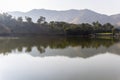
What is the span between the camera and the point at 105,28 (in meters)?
81.3

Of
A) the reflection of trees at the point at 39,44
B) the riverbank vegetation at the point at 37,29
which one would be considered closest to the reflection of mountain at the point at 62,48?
the reflection of trees at the point at 39,44

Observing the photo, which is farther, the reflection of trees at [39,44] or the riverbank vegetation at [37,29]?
the riverbank vegetation at [37,29]

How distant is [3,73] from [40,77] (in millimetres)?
2174

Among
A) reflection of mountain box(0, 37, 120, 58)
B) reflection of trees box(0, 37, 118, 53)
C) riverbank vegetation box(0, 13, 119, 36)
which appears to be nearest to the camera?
reflection of mountain box(0, 37, 120, 58)

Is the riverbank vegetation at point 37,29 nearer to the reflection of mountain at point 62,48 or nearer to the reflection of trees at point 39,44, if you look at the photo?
the reflection of trees at point 39,44

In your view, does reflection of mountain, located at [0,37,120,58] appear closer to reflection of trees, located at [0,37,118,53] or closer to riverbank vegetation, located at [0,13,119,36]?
reflection of trees, located at [0,37,118,53]

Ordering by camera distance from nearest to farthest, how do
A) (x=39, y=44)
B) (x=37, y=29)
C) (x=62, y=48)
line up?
1. (x=62, y=48)
2. (x=39, y=44)
3. (x=37, y=29)

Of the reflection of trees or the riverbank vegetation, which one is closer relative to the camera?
the reflection of trees

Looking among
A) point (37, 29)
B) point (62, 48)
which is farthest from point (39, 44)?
point (37, 29)

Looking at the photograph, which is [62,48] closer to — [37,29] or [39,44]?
[39,44]

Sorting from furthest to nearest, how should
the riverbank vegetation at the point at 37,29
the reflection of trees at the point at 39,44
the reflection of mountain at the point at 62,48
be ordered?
the riverbank vegetation at the point at 37,29
the reflection of trees at the point at 39,44
the reflection of mountain at the point at 62,48

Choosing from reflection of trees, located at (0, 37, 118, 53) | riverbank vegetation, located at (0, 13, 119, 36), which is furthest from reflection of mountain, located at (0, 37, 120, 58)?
riverbank vegetation, located at (0, 13, 119, 36)

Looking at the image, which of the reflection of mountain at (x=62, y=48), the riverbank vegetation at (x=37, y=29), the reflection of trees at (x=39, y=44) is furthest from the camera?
the riverbank vegetation at (x=37, y=29)

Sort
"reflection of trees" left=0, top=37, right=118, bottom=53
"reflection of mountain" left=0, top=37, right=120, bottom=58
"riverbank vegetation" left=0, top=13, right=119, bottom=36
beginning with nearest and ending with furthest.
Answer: "reflection of mountain" left=0, top=37, right=120, bottom=58
"reflection of trees" left=0, top=37, right=118, bottom=53
"riverbank vegetation" left=0, top=13, right=119, bottom=36
